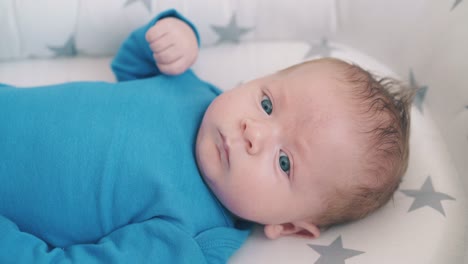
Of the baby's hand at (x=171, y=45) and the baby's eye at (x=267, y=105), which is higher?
the baby's hand at (x=171, y=45)

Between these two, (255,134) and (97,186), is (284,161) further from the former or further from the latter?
(97,186)

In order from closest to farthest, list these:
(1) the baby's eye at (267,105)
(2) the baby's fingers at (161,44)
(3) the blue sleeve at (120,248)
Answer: (3) the blue sleeve at (120,248) → (1) the baby's eye at (267,105) → (2) the baby's fingers at (161,44)

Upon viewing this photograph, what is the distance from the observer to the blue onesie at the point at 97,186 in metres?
0.86

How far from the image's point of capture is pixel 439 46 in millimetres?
1173

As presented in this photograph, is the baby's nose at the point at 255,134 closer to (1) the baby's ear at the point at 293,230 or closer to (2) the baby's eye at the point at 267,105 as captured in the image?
(2) the baby's eye at the point at 267,105

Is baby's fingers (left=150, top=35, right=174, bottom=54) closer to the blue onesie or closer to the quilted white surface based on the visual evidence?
the blue onesie

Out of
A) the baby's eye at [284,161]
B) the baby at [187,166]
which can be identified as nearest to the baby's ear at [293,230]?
the baby at [187,166]

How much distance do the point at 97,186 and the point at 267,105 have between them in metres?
0.35

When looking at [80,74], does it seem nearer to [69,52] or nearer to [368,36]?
[69,52]

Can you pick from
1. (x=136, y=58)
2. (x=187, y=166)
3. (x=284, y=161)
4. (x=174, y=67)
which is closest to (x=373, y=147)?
(x=284, y=161)

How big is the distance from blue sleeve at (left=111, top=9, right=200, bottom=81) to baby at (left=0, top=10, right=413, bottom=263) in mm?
216

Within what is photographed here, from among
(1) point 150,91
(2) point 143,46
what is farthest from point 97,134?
(2) point 143,46

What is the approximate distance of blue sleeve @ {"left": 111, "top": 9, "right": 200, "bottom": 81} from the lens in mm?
1142

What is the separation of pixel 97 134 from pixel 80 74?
0.44m
